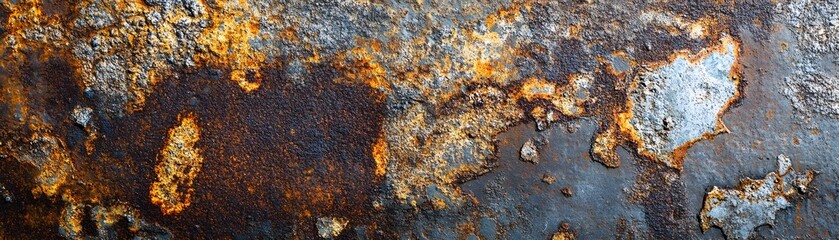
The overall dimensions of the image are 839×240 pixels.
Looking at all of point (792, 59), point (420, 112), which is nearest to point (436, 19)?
point (420, 112)

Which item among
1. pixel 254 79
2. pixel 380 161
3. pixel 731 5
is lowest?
pixel 380 161

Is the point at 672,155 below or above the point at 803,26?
below

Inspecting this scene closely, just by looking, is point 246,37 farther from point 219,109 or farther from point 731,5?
point 731,5

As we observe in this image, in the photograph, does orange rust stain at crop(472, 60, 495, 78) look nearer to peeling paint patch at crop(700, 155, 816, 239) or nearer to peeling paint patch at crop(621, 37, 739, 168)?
peeling paint patch at crop(621, 37, 739, 168)

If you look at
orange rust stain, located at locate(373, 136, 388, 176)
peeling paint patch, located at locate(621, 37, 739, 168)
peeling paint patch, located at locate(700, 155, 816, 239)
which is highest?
peeling paint patch, located at locate(621, 37, 739, 168)

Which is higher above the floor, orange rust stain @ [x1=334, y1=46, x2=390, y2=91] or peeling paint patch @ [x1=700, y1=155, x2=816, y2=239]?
orange rust stain @ [x1=334, y1=46, x2=390, y2=91]

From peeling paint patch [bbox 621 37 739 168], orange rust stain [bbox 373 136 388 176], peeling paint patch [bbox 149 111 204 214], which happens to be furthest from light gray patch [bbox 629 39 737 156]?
peeling paint patch [bbox 149 111 204 214]

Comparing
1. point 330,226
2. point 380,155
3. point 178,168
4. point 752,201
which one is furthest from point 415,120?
point 752,201
